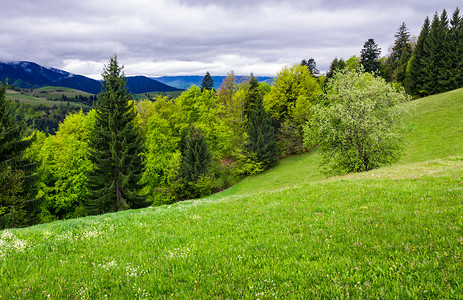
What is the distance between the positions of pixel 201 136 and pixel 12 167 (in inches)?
1006

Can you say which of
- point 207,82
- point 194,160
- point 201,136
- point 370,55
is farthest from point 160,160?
point 370,55

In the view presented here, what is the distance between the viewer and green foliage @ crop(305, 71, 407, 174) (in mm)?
24844

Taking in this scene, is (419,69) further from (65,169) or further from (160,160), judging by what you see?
(65,169)

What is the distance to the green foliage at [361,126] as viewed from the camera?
81.5 feet

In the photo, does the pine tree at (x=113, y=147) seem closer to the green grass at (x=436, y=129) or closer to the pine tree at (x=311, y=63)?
the green grass at (x=436, y=129)

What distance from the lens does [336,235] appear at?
7.05 meters

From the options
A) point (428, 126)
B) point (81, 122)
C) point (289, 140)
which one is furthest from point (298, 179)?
point (81, 122)

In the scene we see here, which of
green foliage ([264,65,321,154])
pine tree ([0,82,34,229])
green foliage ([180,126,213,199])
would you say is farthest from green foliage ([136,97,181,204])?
green foliage ([264,65,321,154])

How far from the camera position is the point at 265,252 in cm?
656

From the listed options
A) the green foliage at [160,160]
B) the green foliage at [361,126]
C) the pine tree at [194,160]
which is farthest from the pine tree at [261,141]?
the green foliage at [361,126]

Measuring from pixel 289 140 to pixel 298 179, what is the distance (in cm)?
1796

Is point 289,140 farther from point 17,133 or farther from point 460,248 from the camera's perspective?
point 460,248

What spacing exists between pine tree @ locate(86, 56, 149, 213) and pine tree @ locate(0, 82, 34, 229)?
6.22 metres

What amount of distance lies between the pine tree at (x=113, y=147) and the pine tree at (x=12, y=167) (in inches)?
245
